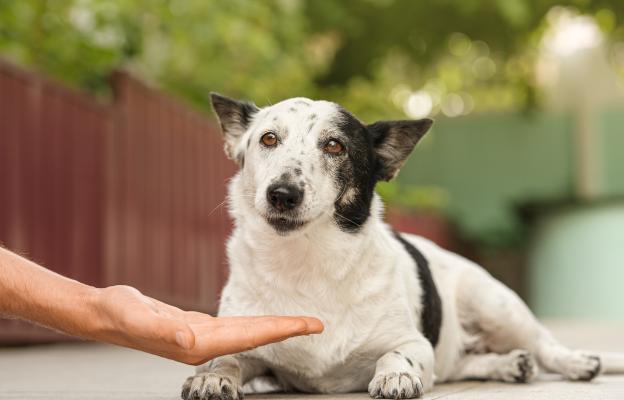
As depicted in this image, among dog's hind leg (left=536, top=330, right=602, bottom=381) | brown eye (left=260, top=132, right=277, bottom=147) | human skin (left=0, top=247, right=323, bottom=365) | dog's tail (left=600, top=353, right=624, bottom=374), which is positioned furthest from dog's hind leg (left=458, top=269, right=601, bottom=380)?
human skin (left=0, top=247, right=323, bottom=365)

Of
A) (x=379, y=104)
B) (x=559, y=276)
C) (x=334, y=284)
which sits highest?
(x=379, y=104)

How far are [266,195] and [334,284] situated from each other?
21.2 inches

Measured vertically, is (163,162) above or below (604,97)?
below

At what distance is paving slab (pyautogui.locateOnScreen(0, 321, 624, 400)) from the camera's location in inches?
144

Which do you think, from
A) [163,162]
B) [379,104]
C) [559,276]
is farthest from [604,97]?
[163,162]

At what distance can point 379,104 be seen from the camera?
15883mm

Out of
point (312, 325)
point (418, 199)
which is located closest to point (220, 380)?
point (312, 325)

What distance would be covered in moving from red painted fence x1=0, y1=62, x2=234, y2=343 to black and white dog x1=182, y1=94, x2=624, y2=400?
2.56 metres

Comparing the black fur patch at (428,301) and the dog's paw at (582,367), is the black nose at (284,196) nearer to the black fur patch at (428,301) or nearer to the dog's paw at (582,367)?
the black fur patch at (428,301)

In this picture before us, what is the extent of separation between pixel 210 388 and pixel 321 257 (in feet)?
2.45

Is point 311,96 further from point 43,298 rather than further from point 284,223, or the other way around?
point 43,298

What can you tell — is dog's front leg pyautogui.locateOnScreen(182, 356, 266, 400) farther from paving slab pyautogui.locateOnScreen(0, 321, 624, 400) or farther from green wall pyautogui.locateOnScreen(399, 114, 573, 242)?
green wall pyautogui.locateOnScreen(399, 114, 573, 242)

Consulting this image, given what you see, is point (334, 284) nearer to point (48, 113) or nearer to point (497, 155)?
point (48, 113)

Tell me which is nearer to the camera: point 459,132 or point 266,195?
point 266,195
